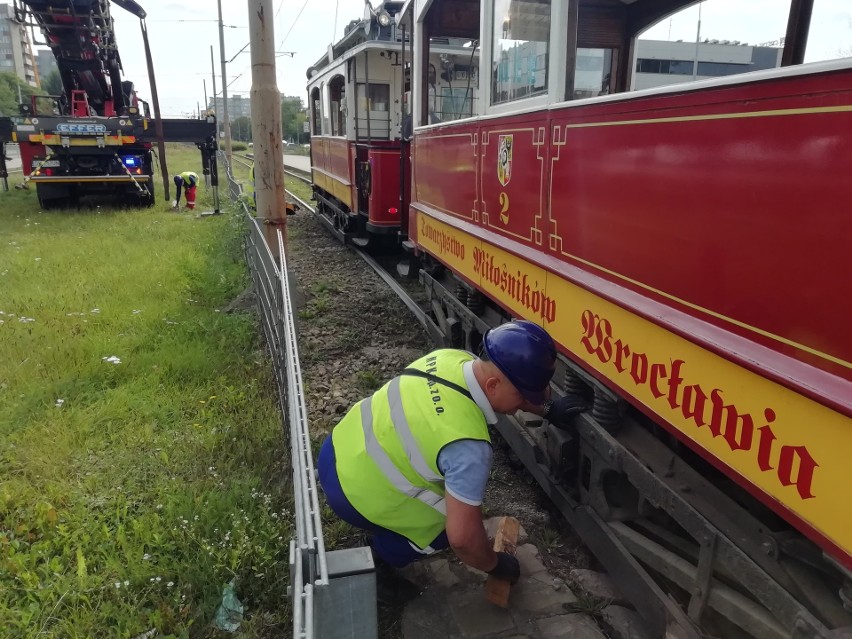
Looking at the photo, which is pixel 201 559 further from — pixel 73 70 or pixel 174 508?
pixel 73 70

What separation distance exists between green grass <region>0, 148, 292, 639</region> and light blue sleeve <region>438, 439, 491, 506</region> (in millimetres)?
1060

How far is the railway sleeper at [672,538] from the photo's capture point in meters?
1.85

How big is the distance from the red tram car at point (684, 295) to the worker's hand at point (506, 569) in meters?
0.36

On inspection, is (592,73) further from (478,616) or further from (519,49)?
(478,616)

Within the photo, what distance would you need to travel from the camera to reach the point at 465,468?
217 cm

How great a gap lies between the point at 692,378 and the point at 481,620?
140 cm

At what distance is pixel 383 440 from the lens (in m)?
2.41

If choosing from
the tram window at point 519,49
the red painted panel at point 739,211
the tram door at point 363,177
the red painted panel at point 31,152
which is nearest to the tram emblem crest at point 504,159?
the tram window at point 519,49

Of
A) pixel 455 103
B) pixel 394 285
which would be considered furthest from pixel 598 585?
pixel 394 285

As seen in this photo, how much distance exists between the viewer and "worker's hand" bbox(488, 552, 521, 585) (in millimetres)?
2637

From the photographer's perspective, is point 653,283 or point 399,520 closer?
point 653,283

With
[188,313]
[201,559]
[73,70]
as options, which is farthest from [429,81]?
[73,70]

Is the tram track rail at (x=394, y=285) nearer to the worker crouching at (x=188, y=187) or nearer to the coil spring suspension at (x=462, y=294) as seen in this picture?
the coil spring suspension at (x=462, y=294)

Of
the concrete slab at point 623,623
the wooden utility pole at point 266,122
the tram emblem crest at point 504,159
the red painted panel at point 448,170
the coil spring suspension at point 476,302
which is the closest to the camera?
the concrete slab at point 623,623
